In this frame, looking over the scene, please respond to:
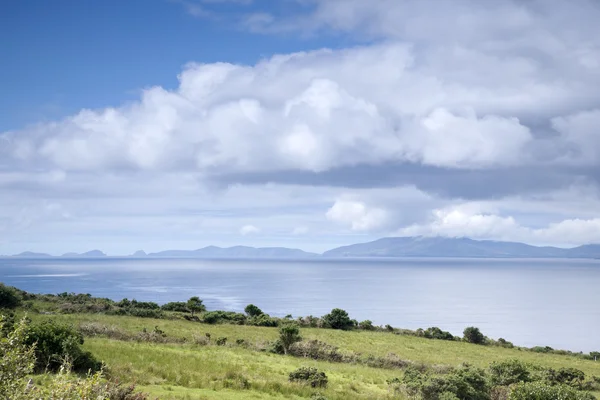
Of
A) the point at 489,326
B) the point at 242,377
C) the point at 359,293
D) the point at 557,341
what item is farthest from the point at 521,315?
the point at 242,377

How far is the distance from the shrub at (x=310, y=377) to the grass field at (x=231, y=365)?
21.1 inches

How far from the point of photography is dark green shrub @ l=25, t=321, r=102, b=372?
16.7 meters

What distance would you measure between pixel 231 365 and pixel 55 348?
28.6ft

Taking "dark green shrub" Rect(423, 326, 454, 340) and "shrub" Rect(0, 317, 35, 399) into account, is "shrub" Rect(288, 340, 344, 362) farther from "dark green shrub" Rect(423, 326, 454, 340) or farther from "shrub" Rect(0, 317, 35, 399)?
"shrub" Rect(0, 317, 35, 399)

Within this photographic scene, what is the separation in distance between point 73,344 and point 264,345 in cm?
2298

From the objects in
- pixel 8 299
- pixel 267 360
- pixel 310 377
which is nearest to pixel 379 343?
pixel 267 360

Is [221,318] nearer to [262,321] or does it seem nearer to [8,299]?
[262,321]

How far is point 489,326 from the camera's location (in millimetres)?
97062

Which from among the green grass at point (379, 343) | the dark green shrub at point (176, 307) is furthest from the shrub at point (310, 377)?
the dark green shrub at point (176, 307)

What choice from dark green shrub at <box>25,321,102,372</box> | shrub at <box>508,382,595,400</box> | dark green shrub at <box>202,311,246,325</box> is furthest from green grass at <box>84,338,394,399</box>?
dark green shrub at <box>202,311,246,325</box>

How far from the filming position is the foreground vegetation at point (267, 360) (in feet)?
53.6

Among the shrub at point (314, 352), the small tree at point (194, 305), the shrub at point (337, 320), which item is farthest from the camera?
the small tree at point (194, 305)

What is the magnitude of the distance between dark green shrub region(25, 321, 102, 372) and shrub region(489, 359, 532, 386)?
67.9ft

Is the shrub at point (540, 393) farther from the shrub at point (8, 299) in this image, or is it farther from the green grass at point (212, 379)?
the shrub at point (8, 299)
